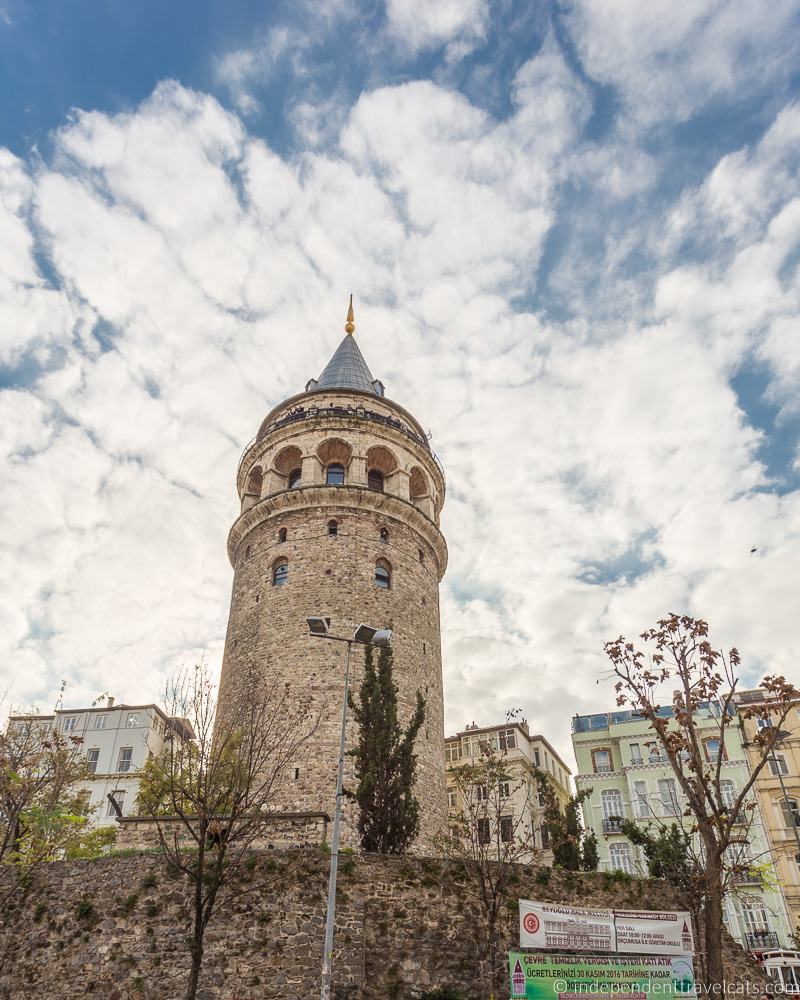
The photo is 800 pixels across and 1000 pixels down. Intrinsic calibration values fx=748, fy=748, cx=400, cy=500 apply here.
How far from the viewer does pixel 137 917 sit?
1598 centimetres

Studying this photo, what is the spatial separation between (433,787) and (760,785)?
23115 mm

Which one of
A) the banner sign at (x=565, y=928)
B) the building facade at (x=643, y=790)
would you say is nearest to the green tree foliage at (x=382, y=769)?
the banner sign at (x=565, y=928)

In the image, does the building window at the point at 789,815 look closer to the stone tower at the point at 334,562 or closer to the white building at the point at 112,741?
the stone tower at the point at 334,562

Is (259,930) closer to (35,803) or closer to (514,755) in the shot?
(35,803)

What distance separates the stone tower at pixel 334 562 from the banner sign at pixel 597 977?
826 cm

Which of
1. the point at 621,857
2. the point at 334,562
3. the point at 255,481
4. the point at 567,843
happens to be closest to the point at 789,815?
the point at 621,857

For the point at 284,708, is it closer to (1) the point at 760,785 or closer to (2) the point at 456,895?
(2) the point at 456,895

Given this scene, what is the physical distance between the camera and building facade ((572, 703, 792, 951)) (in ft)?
112

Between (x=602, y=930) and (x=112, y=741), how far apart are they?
130 ft

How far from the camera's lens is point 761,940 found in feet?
109

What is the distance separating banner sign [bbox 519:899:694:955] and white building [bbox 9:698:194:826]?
33650mm

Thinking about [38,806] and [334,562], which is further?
[38,806]

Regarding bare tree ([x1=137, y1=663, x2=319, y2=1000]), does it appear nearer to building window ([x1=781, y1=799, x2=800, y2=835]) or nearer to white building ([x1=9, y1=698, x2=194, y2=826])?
white building ([x1=9, y1=698, x2=194, y2=826])

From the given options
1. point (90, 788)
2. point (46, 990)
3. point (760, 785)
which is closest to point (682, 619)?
point (46, 990)
